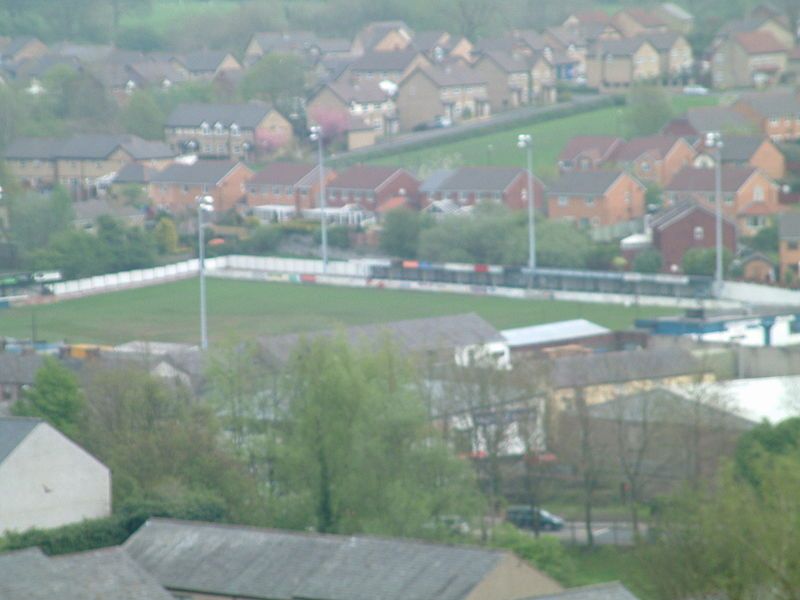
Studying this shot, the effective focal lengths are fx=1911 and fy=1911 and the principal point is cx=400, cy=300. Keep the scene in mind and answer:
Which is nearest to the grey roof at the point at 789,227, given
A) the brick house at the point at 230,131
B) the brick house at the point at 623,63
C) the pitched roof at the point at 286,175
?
the pitched roof at the point at 286,175

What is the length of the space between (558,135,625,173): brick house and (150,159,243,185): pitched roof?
8176 millimetres

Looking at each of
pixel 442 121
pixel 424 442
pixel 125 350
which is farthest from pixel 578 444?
pixel 442 121

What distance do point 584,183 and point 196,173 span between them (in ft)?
35.7

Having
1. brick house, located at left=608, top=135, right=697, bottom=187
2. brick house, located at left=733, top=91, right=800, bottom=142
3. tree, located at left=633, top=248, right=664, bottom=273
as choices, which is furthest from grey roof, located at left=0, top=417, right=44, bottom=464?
brick house, located at left=733, top=91, right=800, bottom=142

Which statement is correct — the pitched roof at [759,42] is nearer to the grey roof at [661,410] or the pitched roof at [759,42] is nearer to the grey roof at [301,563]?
the grey roof at [661,410]

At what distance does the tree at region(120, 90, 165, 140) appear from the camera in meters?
54.8

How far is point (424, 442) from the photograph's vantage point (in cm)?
1695

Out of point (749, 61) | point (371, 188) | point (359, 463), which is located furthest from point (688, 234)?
point (749, 61)

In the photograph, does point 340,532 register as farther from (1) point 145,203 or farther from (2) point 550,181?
(1) point 145,203

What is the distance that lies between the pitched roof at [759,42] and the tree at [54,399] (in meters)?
40.1

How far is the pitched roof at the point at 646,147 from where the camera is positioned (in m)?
45.1

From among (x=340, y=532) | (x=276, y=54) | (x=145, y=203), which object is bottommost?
(x=340, y=532)

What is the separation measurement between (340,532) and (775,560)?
5517 millimetres

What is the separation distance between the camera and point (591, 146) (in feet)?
153
